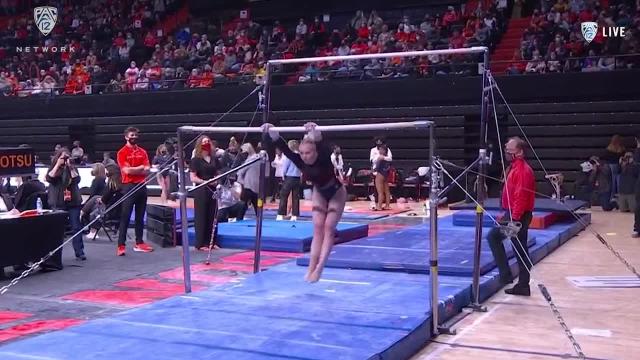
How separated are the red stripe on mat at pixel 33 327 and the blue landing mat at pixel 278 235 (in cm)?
413

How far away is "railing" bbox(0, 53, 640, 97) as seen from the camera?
52.6ft

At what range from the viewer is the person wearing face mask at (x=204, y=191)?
32.3ft

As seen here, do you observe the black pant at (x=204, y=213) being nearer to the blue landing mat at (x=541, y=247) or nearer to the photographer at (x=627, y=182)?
the blue landing mat at (x=541, y=247)

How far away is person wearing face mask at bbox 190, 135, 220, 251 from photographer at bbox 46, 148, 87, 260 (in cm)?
161

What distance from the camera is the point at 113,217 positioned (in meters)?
11.7

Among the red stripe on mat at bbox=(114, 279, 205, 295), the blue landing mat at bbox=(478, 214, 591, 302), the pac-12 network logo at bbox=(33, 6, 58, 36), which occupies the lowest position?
the red stripe on mat at bbox=(114, 279, 205, 295)

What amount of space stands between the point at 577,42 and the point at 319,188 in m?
12.8

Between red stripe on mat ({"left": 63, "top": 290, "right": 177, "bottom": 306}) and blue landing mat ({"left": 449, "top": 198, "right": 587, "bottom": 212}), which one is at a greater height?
blue landing mat ({"left": 449, "top": 198, "right": 587, "bottom": 212})

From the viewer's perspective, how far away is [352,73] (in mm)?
18969

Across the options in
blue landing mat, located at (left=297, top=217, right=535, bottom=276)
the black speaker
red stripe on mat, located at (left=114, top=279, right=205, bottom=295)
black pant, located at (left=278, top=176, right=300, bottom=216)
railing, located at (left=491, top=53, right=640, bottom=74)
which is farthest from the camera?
railing, located at (left=491, top=53, right=640, bottom=74)

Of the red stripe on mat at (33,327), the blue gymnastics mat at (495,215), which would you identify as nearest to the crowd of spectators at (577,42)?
the blue gymnastics mat at (495,215)

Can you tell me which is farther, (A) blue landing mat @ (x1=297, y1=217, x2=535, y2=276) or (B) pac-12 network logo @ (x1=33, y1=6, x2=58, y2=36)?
(B) pac-12 network logo @ (x1=33, y1=6, x2=58, y2=36)

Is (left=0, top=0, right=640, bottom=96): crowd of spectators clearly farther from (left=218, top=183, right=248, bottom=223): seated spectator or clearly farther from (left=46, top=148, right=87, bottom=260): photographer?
(left=46, top=148, right=87, bottom=260): photographer

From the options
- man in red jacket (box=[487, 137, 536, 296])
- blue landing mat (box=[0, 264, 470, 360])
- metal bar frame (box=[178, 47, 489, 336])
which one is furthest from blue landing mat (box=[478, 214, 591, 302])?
metal bar frame (box=[178, 47, 489, 336])
